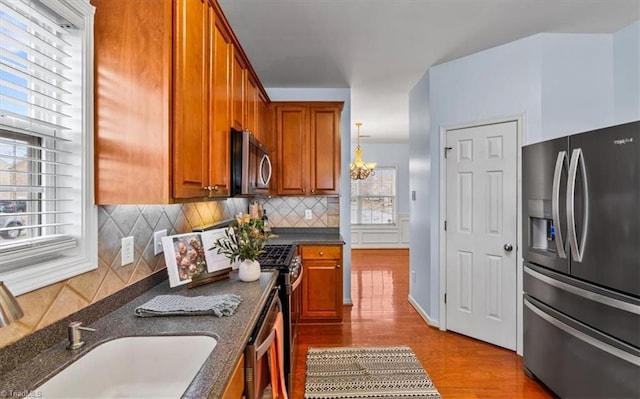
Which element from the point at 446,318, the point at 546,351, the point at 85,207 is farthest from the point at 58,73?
the point at 446,318

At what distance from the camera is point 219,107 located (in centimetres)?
180

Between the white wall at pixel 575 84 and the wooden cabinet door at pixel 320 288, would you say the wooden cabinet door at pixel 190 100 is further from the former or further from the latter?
the white wall at pixel 575 84

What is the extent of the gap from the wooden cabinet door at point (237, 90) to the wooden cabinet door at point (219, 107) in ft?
0.26

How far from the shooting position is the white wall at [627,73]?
2.59 metres

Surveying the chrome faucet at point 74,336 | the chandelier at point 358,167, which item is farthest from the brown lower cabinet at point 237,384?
the chandelier at point 358,167

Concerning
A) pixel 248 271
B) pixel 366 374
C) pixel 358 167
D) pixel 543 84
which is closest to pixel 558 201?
pixel 543 84

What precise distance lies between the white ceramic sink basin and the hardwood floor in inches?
56.2

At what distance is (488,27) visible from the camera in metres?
2.60

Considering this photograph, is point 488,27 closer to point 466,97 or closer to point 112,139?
point 466,97

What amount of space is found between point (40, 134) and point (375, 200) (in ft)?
24.3

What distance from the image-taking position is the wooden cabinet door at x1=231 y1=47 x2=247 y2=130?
2084 mm

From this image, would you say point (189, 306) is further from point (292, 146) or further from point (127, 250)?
point (292, 146)

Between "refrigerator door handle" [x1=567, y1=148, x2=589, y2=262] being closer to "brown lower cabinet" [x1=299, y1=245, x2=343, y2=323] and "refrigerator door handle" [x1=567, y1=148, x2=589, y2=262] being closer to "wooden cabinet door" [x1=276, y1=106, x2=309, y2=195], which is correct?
"brown lower cabinet" [x1=299, y1=245, x2=343, y2=323]

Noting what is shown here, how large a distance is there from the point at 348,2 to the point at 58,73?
70.7 inches
